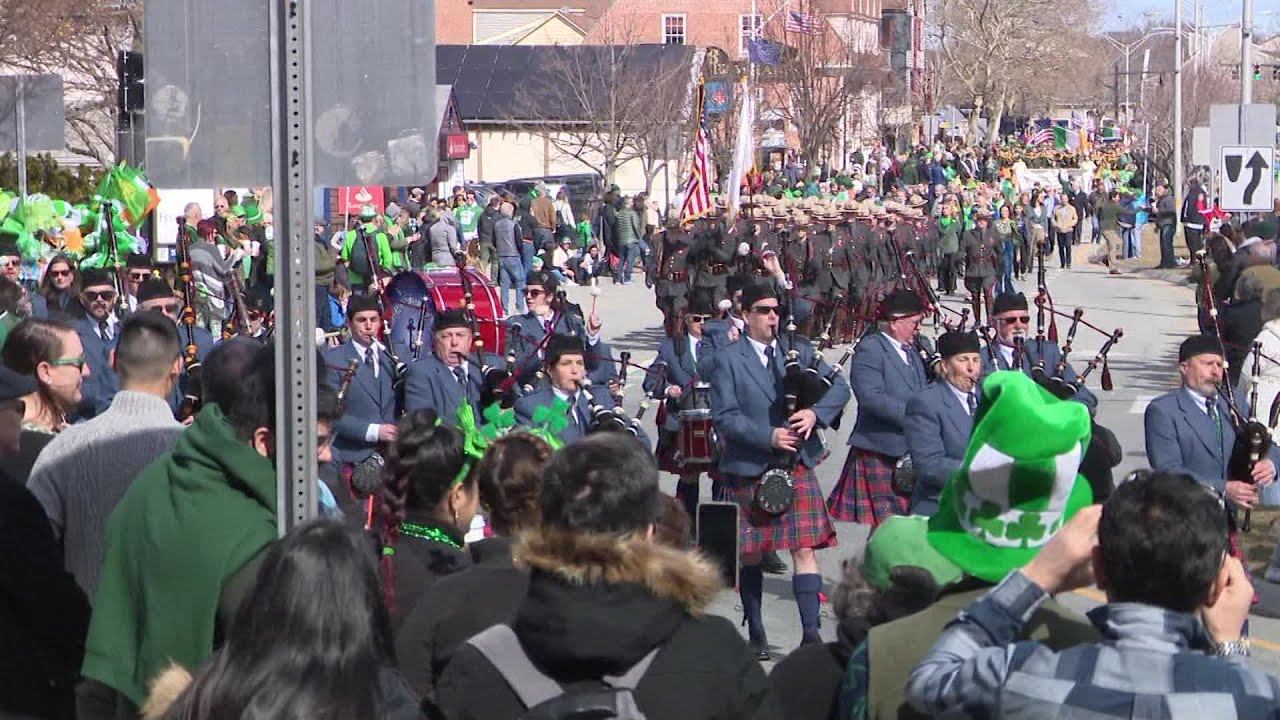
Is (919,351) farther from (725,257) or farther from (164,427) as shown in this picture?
(725,257)

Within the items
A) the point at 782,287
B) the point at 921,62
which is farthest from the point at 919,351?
the point at 921,62

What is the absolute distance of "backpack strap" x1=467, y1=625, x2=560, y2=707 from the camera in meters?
3.54

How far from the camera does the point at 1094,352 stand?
2317 cm

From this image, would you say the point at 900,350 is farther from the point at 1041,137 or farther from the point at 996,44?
the point at 996,44

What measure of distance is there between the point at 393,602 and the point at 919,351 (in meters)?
6.29

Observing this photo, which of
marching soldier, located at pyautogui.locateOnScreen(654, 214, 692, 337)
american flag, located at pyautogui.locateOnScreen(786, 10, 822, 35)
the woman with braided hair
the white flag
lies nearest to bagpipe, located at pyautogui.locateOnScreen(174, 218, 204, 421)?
the woman with braided hair

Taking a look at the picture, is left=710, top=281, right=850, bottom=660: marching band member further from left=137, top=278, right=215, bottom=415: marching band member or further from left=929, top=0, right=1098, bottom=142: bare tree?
left=929, top=0, right=1098, bottom=142: bare tree

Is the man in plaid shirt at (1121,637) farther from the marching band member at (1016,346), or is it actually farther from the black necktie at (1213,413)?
the marching band member at (1016,346)

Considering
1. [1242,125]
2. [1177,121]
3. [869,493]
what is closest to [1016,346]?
[869,493]

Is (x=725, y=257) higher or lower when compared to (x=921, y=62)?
lower

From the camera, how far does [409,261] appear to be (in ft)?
97.7

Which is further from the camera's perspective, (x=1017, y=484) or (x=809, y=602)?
(x=809, y=602)

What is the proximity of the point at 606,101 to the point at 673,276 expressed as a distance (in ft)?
124

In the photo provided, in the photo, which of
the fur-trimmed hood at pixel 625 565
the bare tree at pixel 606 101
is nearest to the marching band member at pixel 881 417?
the fur-trimmed hood at pixel 625 565
